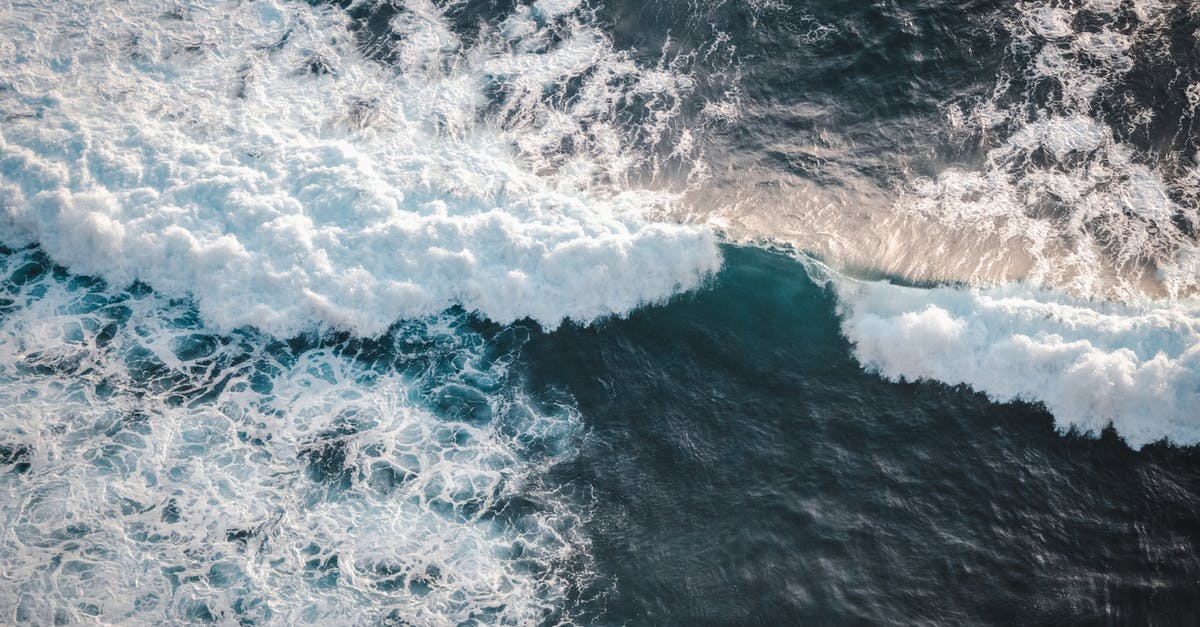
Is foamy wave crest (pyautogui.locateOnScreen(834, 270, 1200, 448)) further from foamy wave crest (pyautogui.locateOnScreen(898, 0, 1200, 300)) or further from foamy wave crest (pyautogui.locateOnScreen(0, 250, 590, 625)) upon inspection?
foamy wave crest (pyautogui.locateOnScreen(0, 250, 590, 625))

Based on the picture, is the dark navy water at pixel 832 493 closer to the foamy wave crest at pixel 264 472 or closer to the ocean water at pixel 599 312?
the ocean water at pixel 599 312

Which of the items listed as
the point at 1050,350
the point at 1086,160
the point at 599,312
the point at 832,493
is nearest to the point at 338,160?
the point at 599,312

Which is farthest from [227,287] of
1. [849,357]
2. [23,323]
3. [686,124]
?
[849,357]

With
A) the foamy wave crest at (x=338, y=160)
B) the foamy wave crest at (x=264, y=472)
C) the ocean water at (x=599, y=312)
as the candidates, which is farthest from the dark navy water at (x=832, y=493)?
the foamy wave crest at (x=338, y=160)

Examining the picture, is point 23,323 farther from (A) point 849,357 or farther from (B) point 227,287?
(A) point 849,357

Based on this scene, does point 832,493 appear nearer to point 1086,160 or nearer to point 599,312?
point 599,312

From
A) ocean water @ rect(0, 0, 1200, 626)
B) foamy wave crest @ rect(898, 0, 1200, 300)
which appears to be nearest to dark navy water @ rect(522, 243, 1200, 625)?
ocean water @ rect(0, 0, 1200, 626)
